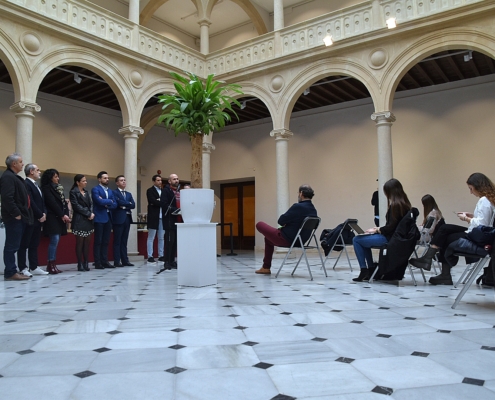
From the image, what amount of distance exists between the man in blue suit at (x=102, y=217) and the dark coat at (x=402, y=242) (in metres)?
4.82

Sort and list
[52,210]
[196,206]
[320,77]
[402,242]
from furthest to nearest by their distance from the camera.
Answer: [320,77] < [52,210] < [196,206] < [402,242]

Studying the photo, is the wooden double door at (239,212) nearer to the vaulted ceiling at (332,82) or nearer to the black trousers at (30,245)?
the vaulted ceiling at (332,82)

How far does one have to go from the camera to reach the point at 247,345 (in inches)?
104

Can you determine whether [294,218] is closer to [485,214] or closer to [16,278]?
[485,214]

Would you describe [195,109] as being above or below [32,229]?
above

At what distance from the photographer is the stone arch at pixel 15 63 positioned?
8.24 m

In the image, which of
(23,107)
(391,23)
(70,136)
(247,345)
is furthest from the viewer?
(70,136)

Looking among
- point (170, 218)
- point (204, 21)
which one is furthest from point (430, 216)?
point (204, 21)

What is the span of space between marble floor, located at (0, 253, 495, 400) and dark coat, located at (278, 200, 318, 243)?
53.2 inches

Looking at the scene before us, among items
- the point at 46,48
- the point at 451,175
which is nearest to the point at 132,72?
the point at 46,48

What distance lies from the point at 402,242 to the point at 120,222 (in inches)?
200

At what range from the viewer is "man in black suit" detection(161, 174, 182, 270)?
23.3 feet

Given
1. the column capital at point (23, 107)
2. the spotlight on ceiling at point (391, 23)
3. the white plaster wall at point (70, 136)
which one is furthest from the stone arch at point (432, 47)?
the white plaster wall at point (70, 136)

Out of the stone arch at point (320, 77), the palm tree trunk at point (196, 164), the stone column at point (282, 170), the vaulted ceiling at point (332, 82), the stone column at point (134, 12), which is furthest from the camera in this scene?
the stone column at point (282, 170)
